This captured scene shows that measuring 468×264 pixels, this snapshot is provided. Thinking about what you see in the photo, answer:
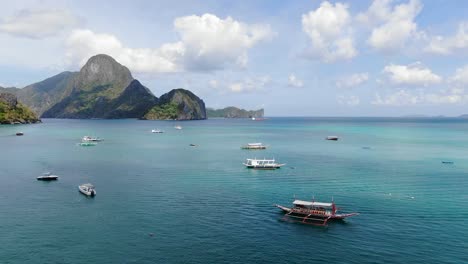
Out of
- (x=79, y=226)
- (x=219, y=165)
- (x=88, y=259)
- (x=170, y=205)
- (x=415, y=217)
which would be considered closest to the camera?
(x=88, y=259)

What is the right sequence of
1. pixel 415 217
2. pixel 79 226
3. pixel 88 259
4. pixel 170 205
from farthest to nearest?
pixel 170 205 → pixel 415 217 → pixel 79 226 → pixel 88 259

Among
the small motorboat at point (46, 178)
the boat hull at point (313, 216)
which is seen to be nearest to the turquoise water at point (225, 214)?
the boat hull at point (313, 216)

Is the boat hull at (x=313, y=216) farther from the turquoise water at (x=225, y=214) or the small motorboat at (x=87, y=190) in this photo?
the small motorboat at (x=87, y=190)

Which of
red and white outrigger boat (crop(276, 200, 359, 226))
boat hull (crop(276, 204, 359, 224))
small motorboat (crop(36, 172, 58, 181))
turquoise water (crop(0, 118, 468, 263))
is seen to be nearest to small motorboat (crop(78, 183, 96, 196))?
turquoise water (crop(0, 118, 468, 263))

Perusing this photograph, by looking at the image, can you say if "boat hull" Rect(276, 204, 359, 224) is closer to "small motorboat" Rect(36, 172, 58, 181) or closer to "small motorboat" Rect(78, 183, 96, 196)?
"small motorboat" Rect(78, 183, 96, 196)

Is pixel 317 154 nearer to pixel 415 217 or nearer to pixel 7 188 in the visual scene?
pixel 415 217

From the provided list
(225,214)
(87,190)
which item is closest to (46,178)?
(87,190)

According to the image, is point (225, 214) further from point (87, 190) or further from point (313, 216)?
point (87, 190)

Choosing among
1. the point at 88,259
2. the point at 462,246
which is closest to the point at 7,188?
the point at 88,259
